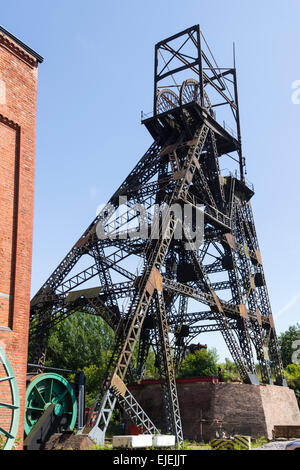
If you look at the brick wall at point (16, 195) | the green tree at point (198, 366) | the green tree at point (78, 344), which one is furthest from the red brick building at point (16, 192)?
the green tree at point (78, 344)

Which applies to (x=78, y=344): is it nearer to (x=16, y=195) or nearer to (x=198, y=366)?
(x=198, y=366)

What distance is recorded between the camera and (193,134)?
31547 millimetres

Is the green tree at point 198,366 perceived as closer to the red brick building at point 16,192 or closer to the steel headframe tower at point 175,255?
the steel headframe tower at point 175,255

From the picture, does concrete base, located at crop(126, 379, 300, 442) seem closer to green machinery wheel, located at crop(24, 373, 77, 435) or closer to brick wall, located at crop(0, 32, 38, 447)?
green machinery wheel, located at crop(24, 373, 77, 435)

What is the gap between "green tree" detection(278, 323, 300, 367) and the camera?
5359 centimetres

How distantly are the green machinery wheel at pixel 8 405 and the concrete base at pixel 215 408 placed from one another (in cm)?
1446

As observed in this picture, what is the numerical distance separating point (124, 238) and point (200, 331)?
8.08m

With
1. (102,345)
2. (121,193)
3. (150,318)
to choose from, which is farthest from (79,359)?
(121,193)

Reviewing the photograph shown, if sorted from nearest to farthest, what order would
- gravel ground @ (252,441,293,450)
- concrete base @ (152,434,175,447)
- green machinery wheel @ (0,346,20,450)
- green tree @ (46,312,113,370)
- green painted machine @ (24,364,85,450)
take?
green machinery wheel @ (0,346,20,450)
concrete base @ (152,434,175,447)
green painted machine @ (24,364,85,450)
gravel ground @ (252,441,293,450)
green tree @ (46,312,113,370)

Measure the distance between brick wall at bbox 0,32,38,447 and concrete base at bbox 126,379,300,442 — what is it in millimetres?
14175

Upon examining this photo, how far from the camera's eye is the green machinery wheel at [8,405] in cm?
1066

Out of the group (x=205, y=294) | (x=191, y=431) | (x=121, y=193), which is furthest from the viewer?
(x=121, y=193)

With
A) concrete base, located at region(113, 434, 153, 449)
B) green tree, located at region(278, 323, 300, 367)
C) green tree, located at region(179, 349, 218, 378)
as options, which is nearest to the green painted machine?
concrete base, located at region(113, 434, 153, 449)
